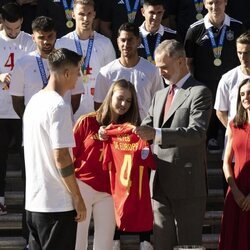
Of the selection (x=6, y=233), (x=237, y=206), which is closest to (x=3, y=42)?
(x=6, y=233)

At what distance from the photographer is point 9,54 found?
907 cm

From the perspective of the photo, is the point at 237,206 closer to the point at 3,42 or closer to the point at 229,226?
the point at 229,226

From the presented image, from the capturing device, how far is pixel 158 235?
7465 mm

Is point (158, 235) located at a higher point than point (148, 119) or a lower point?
lower

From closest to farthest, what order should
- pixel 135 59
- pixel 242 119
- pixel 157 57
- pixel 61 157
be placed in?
pixel 61 157
pixel 157 57
pixel 242 119
pixel 135 59

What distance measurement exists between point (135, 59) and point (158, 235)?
205cm

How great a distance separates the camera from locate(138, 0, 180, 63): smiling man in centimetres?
946

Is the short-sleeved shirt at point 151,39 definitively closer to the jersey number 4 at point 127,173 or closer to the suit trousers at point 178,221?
the jersey number 4 at point 127,173

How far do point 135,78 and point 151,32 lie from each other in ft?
3.37

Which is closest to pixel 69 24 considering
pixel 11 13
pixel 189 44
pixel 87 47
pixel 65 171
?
pixel 87 47

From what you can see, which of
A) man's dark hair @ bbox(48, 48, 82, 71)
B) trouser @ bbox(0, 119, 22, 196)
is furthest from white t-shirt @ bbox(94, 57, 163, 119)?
man's dark hair @ bbox(48, 48, 82, 71)

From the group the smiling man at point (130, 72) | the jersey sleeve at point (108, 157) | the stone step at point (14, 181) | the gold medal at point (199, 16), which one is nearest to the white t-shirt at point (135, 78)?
the smiling man at point (130, 72)

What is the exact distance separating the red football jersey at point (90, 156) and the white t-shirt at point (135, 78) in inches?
42.3

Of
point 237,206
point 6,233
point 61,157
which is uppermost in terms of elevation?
point 61,157
